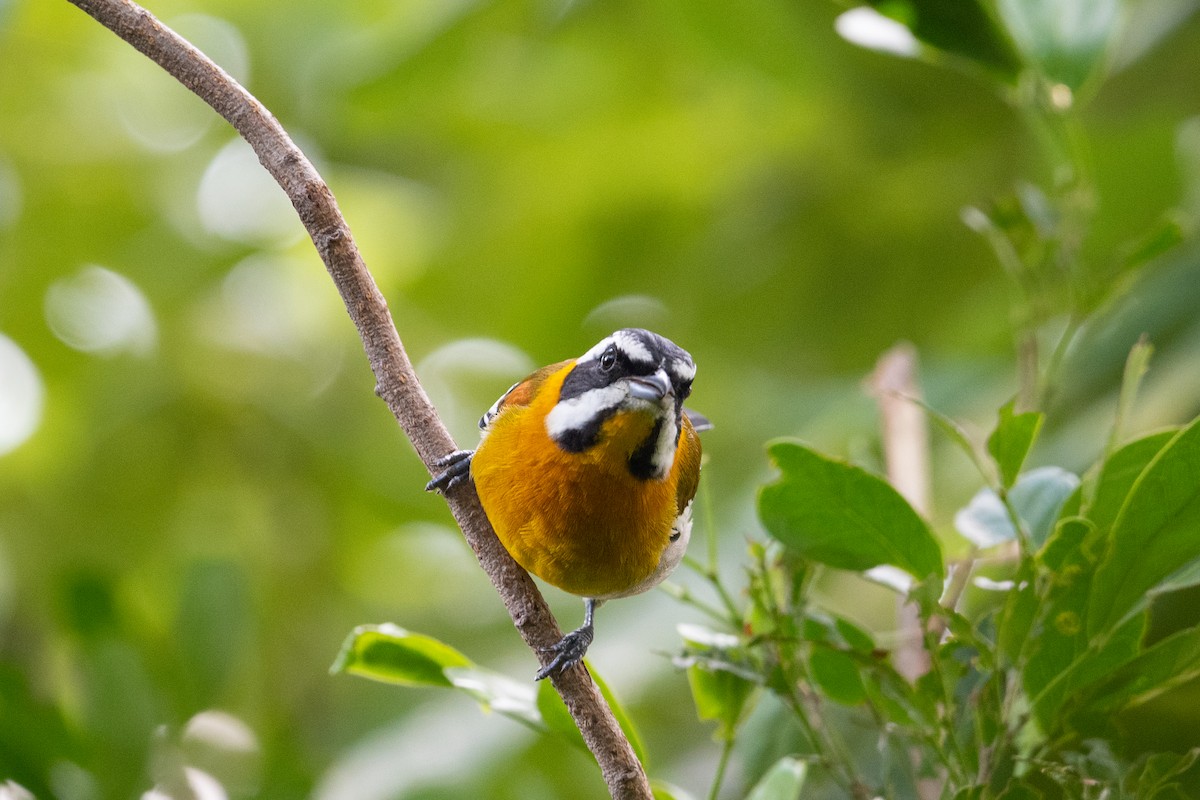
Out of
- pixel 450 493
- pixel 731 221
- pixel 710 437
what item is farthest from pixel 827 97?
pixel 450 493

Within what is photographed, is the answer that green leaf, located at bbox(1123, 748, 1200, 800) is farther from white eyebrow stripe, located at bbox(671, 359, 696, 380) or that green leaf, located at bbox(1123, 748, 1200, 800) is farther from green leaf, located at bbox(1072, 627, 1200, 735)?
white eyebrow stripe, located at bbox(671, 359, 696, 380)

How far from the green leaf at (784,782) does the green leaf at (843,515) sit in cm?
16

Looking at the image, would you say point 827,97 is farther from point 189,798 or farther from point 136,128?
point 189,798

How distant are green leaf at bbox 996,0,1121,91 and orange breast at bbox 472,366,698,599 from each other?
44 cm

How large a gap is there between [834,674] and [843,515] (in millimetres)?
163

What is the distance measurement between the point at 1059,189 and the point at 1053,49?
0.37 ft

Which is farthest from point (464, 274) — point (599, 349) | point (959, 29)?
point (959, 29)

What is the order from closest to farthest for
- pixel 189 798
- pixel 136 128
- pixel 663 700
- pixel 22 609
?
pixel 189 798 < pixel 663 700 < pixel 22 609 < pixel 136 128

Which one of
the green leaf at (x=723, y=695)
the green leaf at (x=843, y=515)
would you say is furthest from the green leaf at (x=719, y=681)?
the green leaf at (x=843, y=515)

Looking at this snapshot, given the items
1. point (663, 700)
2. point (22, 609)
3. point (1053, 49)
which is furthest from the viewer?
point (22, 609)

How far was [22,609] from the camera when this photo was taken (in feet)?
5.69

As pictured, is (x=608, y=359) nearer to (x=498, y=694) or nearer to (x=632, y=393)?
(x=632, y=393)

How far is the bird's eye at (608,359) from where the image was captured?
0.98 metres

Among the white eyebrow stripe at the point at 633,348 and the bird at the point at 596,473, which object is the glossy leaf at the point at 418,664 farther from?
the white eyebrow stripe at the point at 633,348
